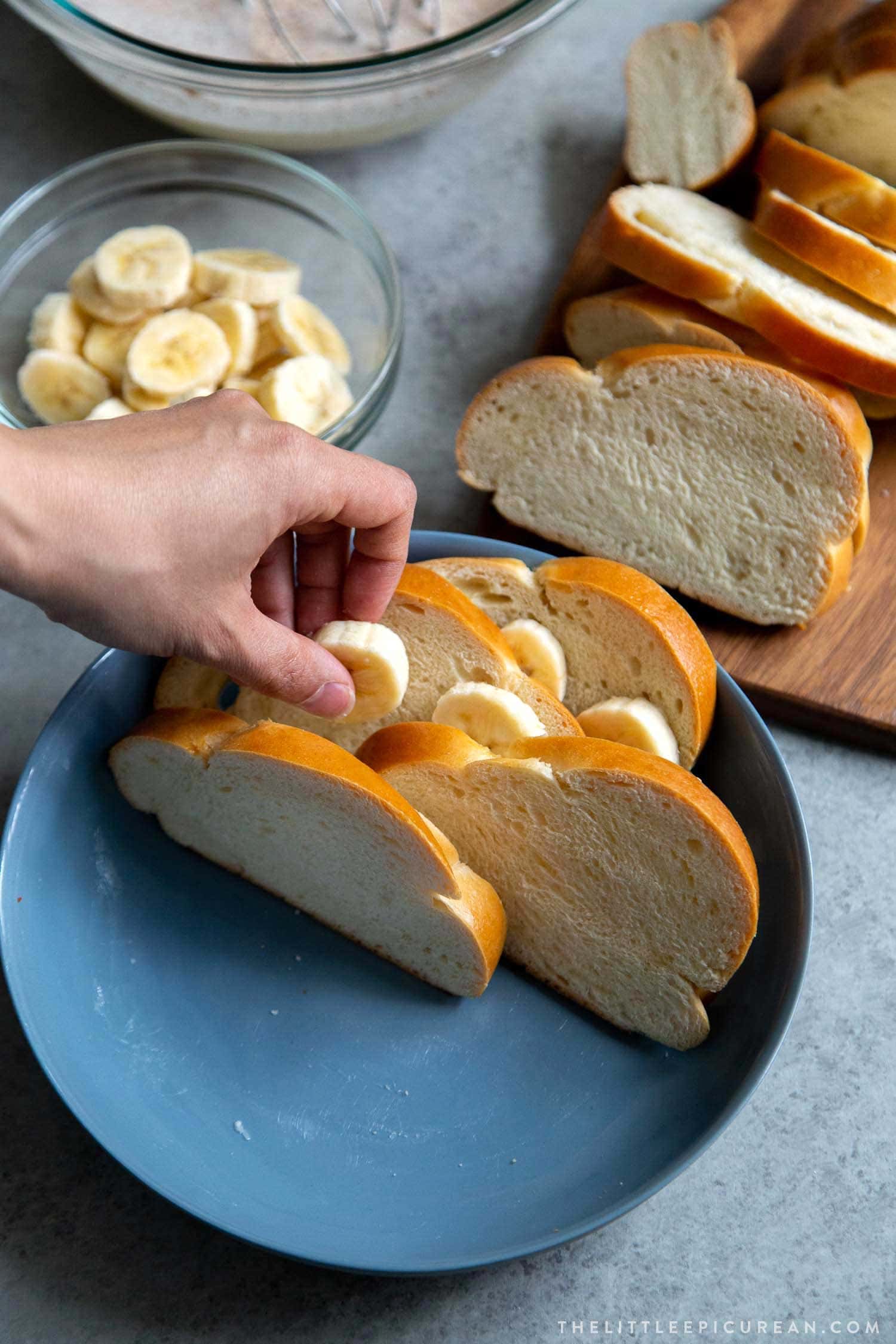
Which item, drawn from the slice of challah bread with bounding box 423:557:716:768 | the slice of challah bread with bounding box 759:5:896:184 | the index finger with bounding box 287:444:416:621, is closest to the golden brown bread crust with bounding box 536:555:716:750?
the slice of challah bread with bounding box 423:557:716:768

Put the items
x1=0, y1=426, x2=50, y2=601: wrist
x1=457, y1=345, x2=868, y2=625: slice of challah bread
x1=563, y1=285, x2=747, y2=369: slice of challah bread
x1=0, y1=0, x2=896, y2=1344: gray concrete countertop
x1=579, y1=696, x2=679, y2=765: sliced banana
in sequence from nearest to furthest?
x1=0, y1=426, x2=50, y2=601: wrist
x1=0, y1=0, x2=896, y2=1344: gray concrete countertop
x1=579, y1=696, x2=679, y2=765: sliced banana
x1=457, y1=345, x2=868, y2=625: slice of challah bread
x1=563, y1=285, x2=747, y2=369: slice of challah bread

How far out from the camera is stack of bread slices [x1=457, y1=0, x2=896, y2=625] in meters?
1.86

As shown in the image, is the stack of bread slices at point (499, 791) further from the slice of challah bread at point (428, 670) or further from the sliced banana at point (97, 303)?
the sliced banana at point (97, 303)

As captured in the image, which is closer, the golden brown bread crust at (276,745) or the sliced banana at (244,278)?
the golden brown bread crust at (276,745)

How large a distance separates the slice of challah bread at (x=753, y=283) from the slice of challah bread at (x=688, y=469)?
8 centimetres

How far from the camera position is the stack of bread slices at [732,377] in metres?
1.86

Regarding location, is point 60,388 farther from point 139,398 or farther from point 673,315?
point 673,315

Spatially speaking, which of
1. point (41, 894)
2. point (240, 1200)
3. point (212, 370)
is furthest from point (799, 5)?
point (240, 1200)

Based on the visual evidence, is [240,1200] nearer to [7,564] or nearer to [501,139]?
[7,564]

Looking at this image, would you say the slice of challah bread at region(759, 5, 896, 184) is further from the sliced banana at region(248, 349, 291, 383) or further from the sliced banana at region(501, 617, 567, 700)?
the sliced banana at region(501, 617, 567, 700)

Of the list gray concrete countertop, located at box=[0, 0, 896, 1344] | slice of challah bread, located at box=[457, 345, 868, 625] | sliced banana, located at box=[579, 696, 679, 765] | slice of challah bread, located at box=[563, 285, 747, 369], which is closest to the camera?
gray concrete countertop, located at box=[0, 0, 896, 1344]

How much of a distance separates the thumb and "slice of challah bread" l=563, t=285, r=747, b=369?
0.82 meters

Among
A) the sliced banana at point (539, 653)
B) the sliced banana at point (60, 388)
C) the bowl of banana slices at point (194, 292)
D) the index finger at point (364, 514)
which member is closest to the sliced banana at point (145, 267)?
the bowl of banana slices at point (194, 292)

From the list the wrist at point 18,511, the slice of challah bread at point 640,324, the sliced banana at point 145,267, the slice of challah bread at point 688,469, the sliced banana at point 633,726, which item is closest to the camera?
the wrist at point 18,511
